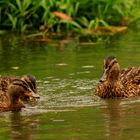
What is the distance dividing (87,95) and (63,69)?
2260 mm

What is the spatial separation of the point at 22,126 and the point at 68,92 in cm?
232

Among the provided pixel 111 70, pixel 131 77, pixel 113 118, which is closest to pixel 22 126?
pixel 113 118

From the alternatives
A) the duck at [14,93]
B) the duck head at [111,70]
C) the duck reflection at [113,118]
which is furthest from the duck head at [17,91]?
the duck head at [111,70]

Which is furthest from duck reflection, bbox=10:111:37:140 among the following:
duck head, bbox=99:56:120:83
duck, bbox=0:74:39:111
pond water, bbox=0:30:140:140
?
duck head, bbox=99:56:120:83

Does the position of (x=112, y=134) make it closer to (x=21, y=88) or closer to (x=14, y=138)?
(x=14, y=138)

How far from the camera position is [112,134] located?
9.75 m

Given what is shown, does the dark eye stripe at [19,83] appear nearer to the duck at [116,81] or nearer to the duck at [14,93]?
the duck at [14,93]

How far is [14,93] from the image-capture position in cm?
1231

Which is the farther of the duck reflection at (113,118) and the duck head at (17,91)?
the duck head at (17,91)

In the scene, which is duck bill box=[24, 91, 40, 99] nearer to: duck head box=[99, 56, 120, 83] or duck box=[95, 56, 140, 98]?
duck box=[95, 56, 140, 98]

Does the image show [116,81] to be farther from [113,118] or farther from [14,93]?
[113,118]

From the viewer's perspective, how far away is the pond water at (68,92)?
10062mm

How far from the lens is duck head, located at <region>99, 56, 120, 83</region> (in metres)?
13.1

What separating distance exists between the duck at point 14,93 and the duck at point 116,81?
112 centimetres
